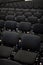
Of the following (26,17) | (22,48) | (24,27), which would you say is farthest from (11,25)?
(26,17)

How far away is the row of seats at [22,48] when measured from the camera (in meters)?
2.72

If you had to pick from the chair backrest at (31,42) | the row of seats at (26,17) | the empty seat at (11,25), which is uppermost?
the chair backrest at (31,42)

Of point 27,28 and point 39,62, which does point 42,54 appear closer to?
point 39,62

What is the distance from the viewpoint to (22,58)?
8.90 ft

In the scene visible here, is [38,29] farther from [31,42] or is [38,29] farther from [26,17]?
[26,17]

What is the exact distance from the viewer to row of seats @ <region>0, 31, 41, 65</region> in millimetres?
2725

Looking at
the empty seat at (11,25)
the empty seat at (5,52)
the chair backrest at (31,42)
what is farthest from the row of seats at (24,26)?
the empty seat at (5,52)

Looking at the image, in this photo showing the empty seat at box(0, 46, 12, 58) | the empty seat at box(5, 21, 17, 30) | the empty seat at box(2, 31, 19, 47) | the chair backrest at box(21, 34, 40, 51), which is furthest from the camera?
the empty seat at box(5, 21, 17, 30)

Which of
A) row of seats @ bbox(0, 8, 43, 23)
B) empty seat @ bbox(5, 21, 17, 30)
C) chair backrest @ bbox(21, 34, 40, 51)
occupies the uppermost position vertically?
chair backrest @ bbox(21, 34, 40, 51)

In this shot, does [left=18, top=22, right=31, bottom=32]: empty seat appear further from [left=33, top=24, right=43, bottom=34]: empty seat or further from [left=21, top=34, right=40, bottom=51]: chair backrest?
[left=21, top=34, right=40, bottom=51]: chair backrest

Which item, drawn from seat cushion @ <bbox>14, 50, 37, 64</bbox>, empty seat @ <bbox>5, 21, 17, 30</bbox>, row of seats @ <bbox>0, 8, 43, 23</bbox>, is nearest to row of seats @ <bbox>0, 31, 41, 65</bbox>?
seat cushion @ <bbox>14, 50, 37, 64</bbox>

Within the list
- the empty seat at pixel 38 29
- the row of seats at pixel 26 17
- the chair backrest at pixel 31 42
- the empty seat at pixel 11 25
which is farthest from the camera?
the row of seats at pixel 26 17

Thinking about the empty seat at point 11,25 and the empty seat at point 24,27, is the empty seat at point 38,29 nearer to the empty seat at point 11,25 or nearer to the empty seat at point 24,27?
the empty seat at point 24,27

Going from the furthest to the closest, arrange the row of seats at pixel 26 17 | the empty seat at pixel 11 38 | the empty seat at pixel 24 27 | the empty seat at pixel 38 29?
the row of seats at pixel 26 17 → the empty seat at pixel 24 27 → the empty seat at pixel 38 29 → the empty seat at pixel 11 38
